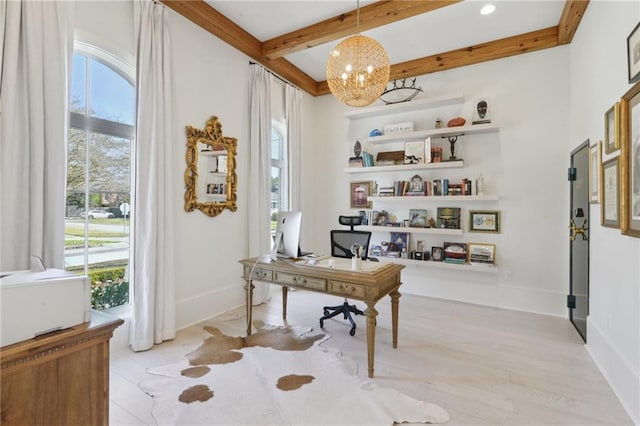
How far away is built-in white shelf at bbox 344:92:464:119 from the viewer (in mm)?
3957

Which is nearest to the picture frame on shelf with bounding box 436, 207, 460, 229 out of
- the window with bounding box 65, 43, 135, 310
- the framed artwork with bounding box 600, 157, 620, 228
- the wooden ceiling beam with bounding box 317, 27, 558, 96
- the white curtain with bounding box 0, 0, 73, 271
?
the framed artwork with bounding box 600, 157, 620, 228

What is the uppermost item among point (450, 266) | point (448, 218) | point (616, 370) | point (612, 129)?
point (612, 129)

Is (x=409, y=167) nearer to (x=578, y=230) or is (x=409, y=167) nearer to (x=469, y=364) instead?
(x=578, y=230)

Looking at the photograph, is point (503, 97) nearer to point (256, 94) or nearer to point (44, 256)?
point (256, 94)

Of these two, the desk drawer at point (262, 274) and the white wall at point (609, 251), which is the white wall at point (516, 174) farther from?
the desk drawer at point (262, 274)

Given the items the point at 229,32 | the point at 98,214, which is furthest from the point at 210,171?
the point at 229,32

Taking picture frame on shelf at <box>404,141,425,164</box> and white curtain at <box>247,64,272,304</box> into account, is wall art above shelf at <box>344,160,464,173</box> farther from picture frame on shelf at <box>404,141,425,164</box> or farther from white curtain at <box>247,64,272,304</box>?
white curtain at <box>247,64,272,304</box>

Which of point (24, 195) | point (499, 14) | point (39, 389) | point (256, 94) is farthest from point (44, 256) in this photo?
point (499, 14)

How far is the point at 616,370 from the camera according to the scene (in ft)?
6.65

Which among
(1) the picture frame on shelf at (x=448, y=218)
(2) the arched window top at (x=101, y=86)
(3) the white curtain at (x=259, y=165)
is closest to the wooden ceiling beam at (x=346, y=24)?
(3) the white curtain at (x=259, y=165)

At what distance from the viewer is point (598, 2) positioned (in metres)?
2.47

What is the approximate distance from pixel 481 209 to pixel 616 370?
87.5 inches

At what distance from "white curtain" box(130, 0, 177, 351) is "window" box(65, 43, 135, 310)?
22 cm

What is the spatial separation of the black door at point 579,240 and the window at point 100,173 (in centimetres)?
430
